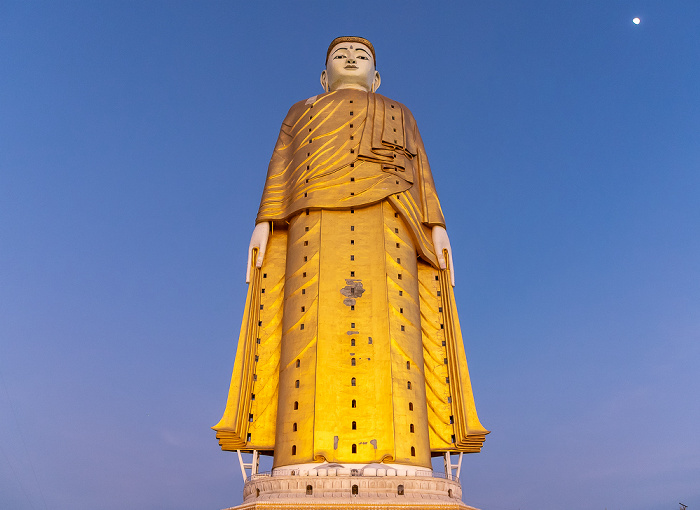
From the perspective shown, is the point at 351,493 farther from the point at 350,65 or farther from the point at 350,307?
the point at 350,65

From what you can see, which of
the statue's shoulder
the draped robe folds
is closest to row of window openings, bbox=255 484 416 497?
the draped robe folds

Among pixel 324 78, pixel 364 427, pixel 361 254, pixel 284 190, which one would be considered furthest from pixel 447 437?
pixel 324 78

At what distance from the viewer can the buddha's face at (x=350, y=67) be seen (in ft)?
103

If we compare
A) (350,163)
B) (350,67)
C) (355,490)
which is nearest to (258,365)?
(355,490)

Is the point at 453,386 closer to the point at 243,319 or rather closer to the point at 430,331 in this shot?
the point at 430,331

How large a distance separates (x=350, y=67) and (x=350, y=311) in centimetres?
1294

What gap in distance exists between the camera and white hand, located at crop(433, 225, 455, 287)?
27250 millimetres

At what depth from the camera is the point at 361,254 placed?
998 inches

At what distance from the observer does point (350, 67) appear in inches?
1232

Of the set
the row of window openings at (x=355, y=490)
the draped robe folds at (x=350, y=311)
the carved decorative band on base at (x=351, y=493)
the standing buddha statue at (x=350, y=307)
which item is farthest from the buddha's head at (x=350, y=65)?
the row of window openings at (x=355, y=490)

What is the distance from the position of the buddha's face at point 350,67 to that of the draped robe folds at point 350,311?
195 centimetres

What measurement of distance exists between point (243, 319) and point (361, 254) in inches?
200

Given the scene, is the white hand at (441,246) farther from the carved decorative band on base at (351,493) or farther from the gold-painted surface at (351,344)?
the carved decorative band on base at (351,493)

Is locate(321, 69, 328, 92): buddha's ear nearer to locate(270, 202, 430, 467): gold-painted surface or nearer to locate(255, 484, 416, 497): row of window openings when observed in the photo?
locate(270, 202, 430, 467): gold-painted surface
